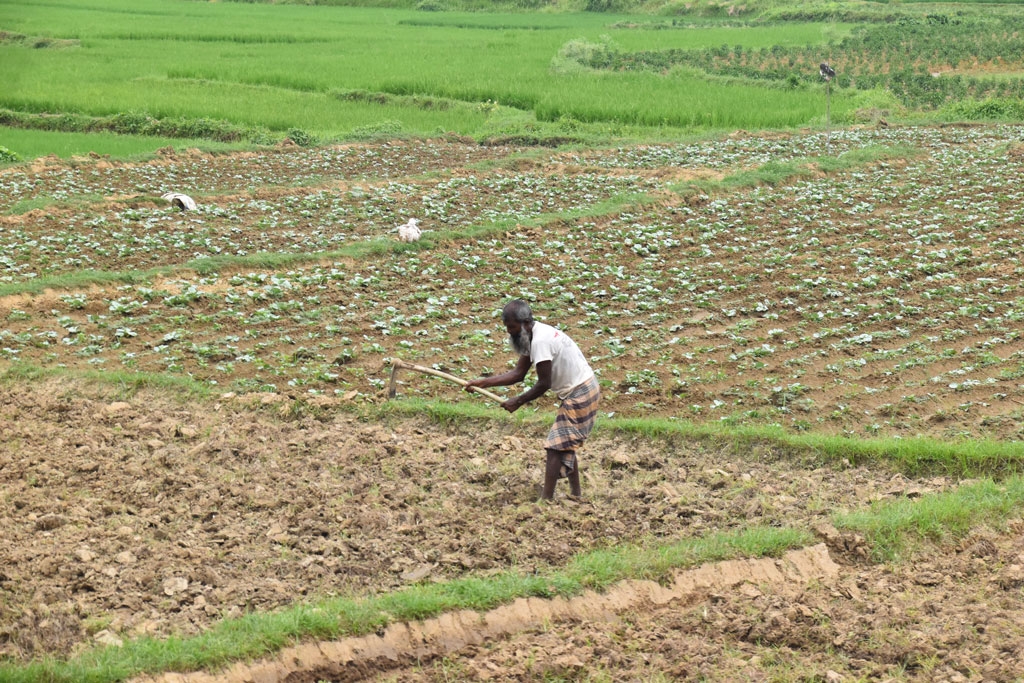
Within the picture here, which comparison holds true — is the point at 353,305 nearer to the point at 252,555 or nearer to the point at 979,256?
the point at 252,555

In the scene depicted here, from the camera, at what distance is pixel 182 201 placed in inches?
582

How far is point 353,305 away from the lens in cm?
1102

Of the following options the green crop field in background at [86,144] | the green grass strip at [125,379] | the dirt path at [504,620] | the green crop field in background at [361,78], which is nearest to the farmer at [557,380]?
the dirt path at [504,620]

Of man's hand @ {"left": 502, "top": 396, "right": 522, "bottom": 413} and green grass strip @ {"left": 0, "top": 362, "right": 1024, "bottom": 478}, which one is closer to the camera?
man's hand @ {"left": 502, "top": 396, "right": 522, "bottom": 413}

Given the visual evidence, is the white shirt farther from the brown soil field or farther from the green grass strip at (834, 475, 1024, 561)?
the green grass strip at (834, 475, 1024, 561)

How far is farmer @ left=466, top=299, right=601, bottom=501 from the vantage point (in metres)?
6.39

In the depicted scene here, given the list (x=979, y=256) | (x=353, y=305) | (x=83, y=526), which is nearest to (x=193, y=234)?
(x=353, y=305)

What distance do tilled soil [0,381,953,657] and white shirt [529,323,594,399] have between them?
0.89 m

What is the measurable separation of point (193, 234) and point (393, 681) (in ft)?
31.9

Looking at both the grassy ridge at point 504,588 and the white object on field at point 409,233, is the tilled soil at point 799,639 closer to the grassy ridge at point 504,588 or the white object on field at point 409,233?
the grassy ridge at point 504,588

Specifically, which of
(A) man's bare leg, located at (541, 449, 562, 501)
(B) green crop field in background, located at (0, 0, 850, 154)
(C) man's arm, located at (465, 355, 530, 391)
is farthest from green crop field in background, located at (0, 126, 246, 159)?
(A) man's bare leg, located at (541, 449, 562, 501)

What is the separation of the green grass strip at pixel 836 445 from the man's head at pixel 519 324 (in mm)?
2009

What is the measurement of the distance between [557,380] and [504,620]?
1.69 meters

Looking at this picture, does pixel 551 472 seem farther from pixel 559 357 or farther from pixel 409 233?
pixel 409 233
